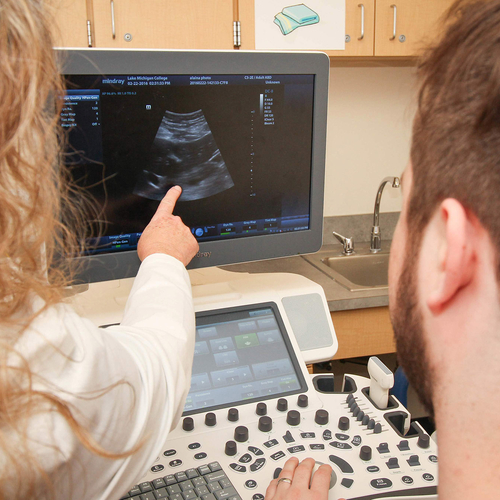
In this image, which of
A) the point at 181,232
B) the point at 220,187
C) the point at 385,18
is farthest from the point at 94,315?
the point at 385,18

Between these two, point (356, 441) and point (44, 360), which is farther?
point (356, 441)

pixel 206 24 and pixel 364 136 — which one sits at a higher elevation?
pixel 206 24

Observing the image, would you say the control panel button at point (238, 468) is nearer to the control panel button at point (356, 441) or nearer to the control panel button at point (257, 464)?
the control panel button at point (257, 464)

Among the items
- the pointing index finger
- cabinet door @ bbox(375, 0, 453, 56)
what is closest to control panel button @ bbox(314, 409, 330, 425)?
the pointing index finger

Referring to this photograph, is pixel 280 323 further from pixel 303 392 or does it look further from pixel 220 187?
pixel 220 187

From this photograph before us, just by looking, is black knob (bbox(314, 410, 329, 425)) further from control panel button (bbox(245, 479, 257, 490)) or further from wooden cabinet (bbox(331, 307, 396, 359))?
wooden cabinet (bbox(331, 307, 396, 359))

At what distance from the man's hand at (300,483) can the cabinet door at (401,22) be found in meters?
1.53

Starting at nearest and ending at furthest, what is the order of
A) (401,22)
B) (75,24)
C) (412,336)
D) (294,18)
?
(412,336)
(75,24)
(294,18)
(401,22)

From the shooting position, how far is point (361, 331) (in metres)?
1.69

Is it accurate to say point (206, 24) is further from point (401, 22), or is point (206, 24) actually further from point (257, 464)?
point (257, 464)

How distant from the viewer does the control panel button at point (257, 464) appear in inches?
32.8

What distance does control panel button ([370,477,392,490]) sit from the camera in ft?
2.63

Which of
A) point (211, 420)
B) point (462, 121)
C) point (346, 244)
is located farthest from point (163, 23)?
point (462, 121)

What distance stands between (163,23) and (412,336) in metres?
1.44
